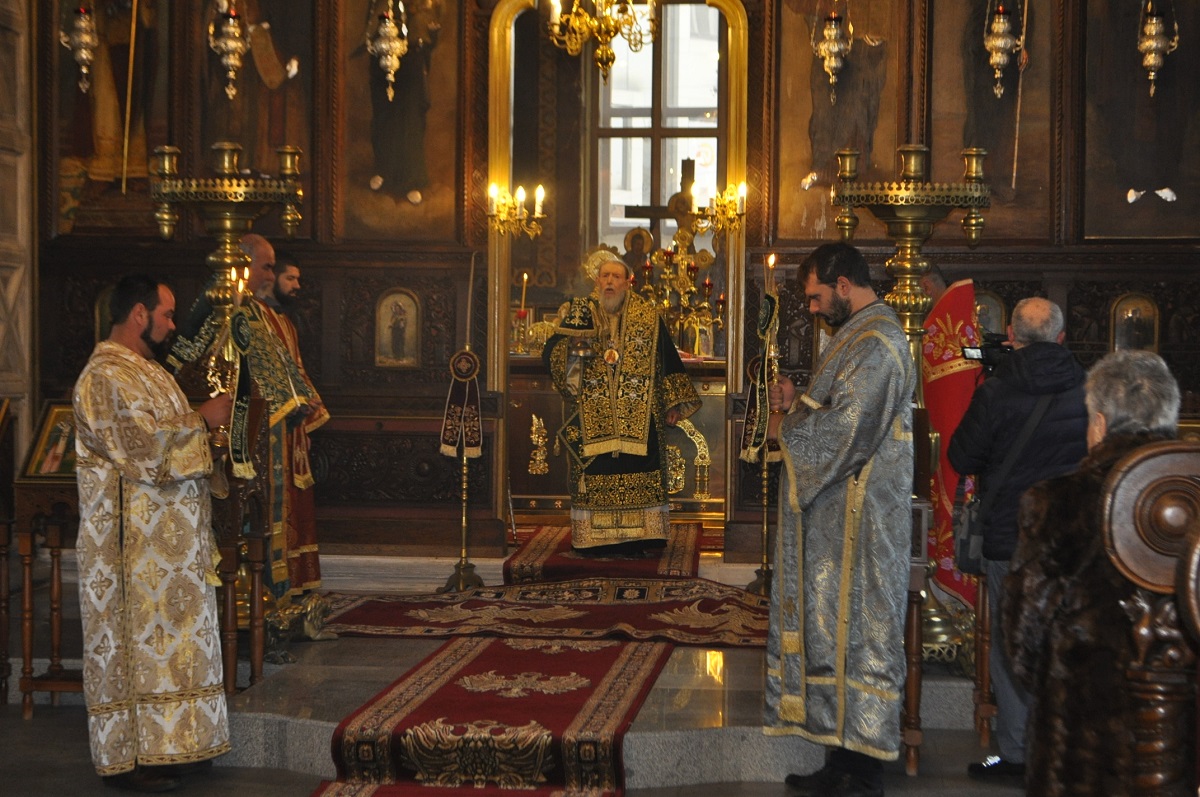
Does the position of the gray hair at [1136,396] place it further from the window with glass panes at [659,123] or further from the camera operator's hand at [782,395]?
the window with glass panes at [659,123]

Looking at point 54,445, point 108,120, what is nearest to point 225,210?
point 54,445

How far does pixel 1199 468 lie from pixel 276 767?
12.6 ft

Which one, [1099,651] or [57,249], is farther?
[57,249]

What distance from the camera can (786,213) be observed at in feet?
30.8

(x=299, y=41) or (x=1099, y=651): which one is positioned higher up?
(x=299, y=41)

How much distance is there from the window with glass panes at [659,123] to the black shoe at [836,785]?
9.74 metres

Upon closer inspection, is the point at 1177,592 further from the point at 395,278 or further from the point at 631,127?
the point at 631,127

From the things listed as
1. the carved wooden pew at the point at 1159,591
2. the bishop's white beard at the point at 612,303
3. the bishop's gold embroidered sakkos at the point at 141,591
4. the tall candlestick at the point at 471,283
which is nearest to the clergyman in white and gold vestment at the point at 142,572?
the bishop's gold embroidered sakkos at the point at 141,591

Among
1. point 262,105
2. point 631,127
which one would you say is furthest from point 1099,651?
point 631,127

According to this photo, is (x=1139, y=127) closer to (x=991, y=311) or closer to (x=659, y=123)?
(x=991, y=311)

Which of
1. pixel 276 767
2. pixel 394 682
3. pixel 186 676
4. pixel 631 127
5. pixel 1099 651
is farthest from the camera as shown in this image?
pixel 631 127

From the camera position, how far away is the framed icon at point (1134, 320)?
30.2 feet

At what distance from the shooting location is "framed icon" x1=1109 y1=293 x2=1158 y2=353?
9.22m

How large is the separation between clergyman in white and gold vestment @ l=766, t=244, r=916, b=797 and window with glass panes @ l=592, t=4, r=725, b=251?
9.53 meters
